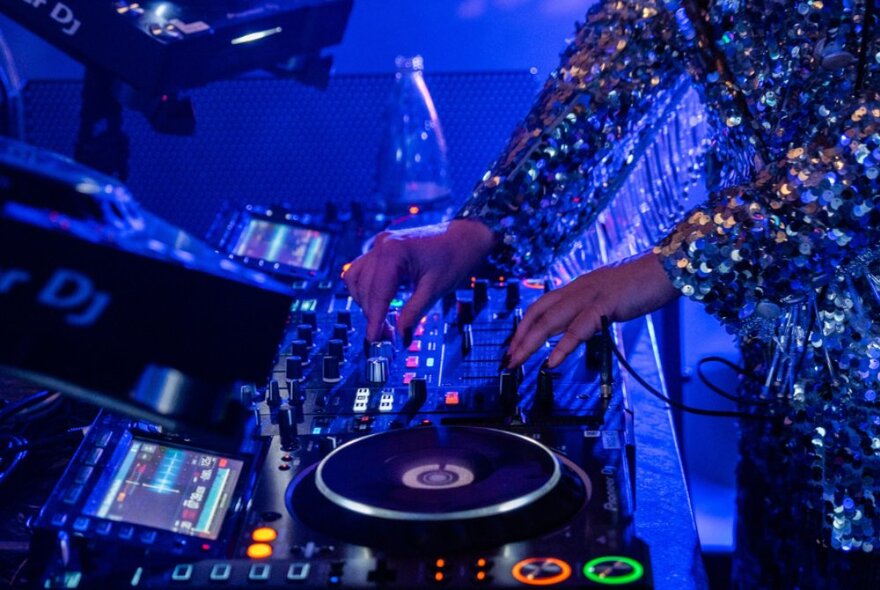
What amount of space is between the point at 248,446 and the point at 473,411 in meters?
0.22

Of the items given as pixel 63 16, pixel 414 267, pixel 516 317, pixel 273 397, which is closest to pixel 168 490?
pixel 273 397

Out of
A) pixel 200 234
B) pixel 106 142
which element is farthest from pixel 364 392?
pixel 200 234

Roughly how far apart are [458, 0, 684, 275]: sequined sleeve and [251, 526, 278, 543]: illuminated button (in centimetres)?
52

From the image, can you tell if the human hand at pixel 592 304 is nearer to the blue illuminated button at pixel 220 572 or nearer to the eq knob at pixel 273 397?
the eq knob at pixel 273 397

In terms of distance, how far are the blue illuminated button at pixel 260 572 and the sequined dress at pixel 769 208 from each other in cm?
41

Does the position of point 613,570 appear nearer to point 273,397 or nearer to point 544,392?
point 544,392

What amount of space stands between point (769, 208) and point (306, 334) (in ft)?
1.78

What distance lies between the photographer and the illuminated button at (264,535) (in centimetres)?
73

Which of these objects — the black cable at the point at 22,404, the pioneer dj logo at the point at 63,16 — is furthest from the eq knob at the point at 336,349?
the pioneer dj logo at the point at 63,16

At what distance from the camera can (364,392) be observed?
1009mm

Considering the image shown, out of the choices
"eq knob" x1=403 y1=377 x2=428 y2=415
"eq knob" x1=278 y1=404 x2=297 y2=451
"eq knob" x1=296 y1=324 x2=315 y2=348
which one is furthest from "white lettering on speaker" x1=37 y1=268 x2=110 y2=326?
"eq knob" x1=296 y1=324 x2=315 y2=348

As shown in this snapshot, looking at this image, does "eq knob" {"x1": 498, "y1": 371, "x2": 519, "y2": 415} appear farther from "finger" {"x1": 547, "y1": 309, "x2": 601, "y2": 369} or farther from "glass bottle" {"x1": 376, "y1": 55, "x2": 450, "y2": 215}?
"glass bottle" {"x1": 376, "y1": 55, "x2": 450, "y2": 215}

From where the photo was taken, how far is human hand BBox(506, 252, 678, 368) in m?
0.88

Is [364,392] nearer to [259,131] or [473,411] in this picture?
[473,411]
